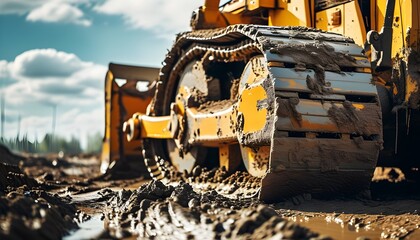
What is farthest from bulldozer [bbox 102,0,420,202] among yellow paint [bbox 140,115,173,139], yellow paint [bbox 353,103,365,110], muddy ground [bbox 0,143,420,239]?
yellow paint [bbox 140,115,173,139]

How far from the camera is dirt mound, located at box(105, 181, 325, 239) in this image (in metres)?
3.34

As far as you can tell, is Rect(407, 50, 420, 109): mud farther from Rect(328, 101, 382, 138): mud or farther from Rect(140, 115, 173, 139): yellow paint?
Rect(140, 115, 173, 139): yellow paint

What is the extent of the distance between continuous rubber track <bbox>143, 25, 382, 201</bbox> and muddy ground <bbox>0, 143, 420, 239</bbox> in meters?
0.20

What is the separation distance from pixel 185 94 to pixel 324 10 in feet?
6.37

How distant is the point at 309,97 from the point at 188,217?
1.57 meters

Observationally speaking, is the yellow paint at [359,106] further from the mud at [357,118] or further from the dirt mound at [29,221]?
the dirt mound at [29,221]

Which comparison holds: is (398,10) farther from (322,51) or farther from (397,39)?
(322,51)

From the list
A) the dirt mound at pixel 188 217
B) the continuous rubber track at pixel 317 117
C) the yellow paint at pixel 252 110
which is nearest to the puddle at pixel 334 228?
the dirt mound at pixel 188 217

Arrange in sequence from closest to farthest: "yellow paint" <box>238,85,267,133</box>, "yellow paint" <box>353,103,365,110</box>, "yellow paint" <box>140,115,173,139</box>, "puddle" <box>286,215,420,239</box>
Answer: "puddle" <box>286,215,420,239</box>
"yellow paint" <box>353,103,365,110</box>
"yellow paint" <box>238,85,267,133</box>
"yellow paint" <box>140,115,173,139</box>

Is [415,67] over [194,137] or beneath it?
over

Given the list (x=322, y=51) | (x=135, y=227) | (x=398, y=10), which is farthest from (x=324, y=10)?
(x=135, y=227)

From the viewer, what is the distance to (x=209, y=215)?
4.11m

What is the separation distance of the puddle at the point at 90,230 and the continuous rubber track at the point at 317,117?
123cm

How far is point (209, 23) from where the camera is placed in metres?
7.97
